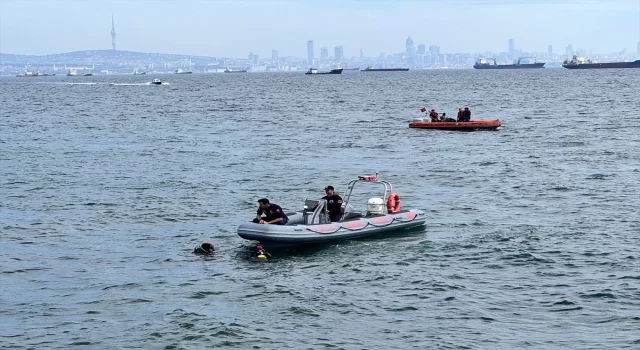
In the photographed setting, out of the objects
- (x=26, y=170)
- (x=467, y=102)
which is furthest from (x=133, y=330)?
(x=467, y=102)

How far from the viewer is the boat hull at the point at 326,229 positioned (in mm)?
25000

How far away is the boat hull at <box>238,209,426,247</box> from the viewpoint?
25.0 meters

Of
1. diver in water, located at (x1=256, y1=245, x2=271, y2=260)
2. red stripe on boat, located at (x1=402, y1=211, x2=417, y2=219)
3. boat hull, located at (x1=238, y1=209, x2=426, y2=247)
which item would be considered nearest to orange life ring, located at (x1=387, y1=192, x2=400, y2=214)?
boat hull, located at (x1=238, y1=209, x2=426, y2=247)

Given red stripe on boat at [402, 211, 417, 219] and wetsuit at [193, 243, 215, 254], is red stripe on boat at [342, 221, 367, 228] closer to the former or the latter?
red stripe on boat at [402, 211, 417, 219]

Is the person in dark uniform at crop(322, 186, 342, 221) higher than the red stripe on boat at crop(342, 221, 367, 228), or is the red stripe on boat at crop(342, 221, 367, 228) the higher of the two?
the person in dark uniform at crop(322, 186, 342, 221)

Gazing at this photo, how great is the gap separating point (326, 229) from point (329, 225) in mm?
233

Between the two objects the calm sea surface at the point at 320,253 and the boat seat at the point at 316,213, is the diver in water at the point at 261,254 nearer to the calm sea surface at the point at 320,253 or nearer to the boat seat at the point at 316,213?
the calm sea surface at the point at 320,253

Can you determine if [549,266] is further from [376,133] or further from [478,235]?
[376,133]

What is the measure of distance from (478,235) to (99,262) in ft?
37.0

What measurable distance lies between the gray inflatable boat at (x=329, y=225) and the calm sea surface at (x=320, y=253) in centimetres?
39

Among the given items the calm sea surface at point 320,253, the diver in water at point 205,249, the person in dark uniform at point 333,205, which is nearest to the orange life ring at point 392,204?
the calm sea surface at point 320,253

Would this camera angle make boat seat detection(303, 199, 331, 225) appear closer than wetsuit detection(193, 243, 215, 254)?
No

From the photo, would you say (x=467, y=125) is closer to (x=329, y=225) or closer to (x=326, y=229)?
(x=329, y=225)

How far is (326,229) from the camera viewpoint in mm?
25875
